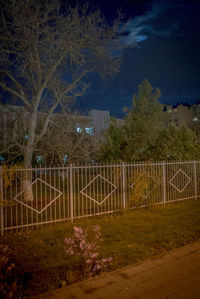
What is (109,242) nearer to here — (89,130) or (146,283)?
(146,283)

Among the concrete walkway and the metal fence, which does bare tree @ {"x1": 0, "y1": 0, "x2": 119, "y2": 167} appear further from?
the concrete walkway

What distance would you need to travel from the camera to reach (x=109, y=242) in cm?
532

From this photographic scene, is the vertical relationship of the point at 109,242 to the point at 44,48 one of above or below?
below

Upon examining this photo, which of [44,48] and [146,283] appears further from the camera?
[44,48]

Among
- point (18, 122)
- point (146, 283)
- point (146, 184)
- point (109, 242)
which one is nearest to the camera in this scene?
point (146, 283)

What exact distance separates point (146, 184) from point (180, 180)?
2.37 meters

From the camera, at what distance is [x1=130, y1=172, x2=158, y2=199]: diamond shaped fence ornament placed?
859 cm

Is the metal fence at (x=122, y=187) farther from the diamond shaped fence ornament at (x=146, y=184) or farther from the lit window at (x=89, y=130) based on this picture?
the lit window at (x=89, y=130)

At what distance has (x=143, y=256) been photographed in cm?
450

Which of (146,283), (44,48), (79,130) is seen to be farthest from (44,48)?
(146,283)

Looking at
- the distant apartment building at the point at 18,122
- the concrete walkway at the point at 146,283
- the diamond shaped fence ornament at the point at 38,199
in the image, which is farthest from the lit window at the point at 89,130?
the concrete walkway at the point at 146,283

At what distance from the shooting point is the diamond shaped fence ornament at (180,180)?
32.8 feet

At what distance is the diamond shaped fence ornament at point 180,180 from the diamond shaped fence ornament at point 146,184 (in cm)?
122

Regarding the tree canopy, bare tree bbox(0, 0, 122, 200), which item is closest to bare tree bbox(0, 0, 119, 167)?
bare tree bbox(0, 0, 122, 200)
